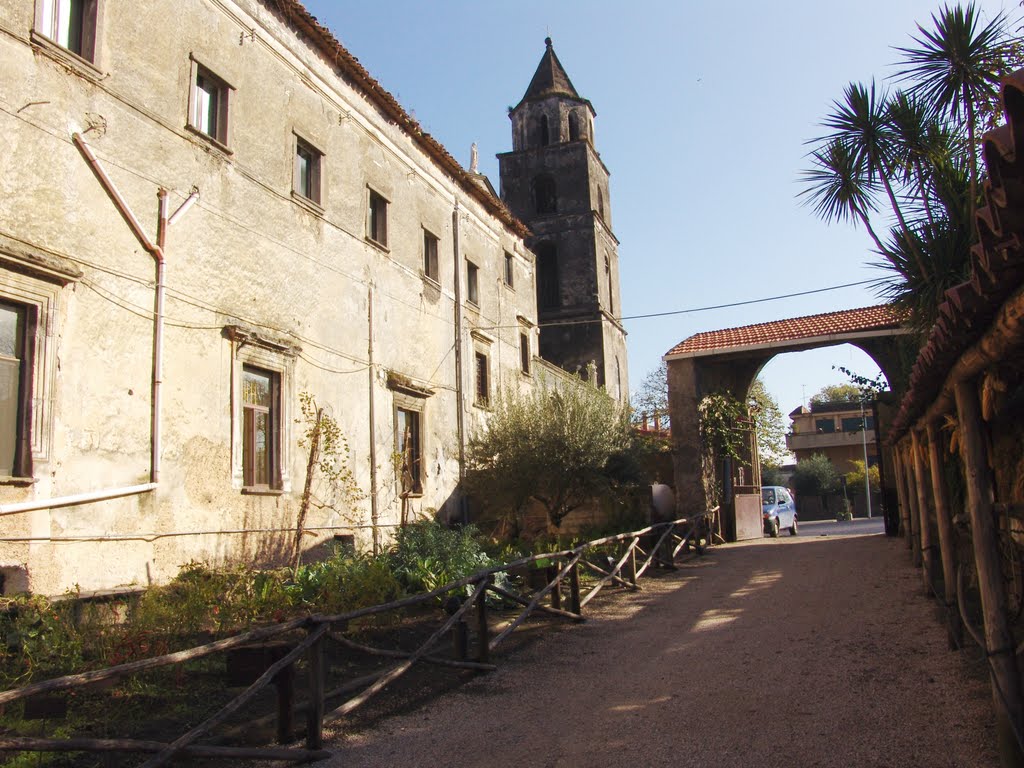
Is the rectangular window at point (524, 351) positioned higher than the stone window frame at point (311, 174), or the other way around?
the stone window frame at point (311, 174)

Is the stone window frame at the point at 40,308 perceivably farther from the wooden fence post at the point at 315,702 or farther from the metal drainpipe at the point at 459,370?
the metal drainpipe at the point at 459,370

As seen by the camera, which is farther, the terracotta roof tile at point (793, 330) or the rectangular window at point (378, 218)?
the terracotta roof tile at point (793, 330)

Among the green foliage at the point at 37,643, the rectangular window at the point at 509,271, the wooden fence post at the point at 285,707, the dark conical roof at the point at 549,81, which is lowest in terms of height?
the wooden fence post at the point at 285,707

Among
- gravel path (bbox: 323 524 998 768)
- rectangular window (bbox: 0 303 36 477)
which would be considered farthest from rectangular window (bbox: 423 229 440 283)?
rectangular window (bbox: 0 303 36 477)

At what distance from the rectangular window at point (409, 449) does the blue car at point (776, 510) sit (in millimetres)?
12146

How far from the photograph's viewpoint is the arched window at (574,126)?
118 ft

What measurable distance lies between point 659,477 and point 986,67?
523 inches

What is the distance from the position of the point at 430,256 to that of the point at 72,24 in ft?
30.2

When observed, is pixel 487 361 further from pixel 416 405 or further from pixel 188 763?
pixel 188 763

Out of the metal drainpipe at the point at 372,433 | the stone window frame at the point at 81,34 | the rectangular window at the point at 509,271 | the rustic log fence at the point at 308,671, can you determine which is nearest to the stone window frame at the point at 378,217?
the metal drainpipe at the point at 372,433

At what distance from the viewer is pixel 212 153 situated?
37.1 ft

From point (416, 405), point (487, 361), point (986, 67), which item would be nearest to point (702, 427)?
point (487, 361)

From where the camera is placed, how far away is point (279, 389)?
12273 millimetres

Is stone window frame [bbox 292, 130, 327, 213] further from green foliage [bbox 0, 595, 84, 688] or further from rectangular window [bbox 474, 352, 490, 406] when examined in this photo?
green foliage [bbox 0, 595, 84, 688]
